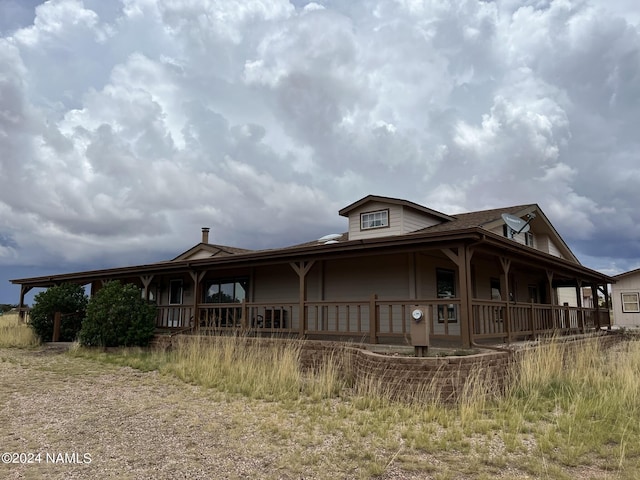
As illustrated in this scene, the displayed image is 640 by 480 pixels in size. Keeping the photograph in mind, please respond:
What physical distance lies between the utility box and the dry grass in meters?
0.99

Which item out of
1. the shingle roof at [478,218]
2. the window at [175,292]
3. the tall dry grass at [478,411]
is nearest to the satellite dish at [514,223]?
the shingle roof at [478,218]

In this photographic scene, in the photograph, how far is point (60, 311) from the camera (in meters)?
15.9

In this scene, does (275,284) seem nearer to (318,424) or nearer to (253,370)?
(253,370)

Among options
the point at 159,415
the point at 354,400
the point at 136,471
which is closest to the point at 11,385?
the point at 159,415

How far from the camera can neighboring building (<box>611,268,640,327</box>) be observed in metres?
25.5

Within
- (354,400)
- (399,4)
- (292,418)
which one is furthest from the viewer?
(399,4)

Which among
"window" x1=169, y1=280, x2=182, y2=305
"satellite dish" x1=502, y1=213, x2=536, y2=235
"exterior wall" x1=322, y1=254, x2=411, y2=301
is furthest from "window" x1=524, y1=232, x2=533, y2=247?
"window" x1=169, y1=280, x2=182, y2=305

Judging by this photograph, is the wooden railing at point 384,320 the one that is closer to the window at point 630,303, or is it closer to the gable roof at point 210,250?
the gable roof at point 210,250

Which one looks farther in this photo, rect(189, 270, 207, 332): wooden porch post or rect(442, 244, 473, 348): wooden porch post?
rect(189, 270, 207, 332): wooden porch post

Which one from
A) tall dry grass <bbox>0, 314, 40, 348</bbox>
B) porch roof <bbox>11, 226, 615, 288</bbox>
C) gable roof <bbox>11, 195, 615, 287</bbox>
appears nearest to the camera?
porch roof <bbox>11, 226, 615, 288</bbox>

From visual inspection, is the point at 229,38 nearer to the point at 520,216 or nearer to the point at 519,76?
the point at 519,76

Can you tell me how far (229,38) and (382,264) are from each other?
28.6 ft

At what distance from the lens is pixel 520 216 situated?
55.6 feet

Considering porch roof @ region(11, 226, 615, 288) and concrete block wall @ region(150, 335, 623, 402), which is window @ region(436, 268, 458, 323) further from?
concrete block wall @ region(150, 335, 623, 402)
